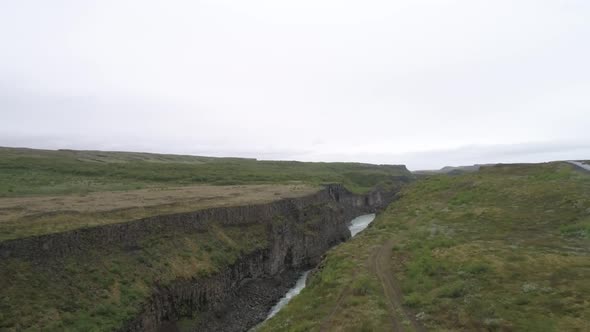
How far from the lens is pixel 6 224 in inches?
1560

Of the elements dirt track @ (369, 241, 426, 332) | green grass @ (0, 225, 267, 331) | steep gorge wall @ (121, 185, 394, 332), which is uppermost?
dirt track @ (369, 241, 426, 332)

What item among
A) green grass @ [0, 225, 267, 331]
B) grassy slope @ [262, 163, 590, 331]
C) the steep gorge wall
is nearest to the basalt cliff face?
the steep gorge wall

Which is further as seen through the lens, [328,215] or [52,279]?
[328,215]

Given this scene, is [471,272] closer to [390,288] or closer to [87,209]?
[390,288]

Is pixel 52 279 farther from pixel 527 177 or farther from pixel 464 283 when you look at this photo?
pixel 527 177

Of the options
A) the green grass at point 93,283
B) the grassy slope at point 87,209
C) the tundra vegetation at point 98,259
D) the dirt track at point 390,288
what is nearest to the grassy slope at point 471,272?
the dirt track at point 390,288

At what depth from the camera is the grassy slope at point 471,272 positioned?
25969 millimetres

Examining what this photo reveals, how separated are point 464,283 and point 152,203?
42.5m

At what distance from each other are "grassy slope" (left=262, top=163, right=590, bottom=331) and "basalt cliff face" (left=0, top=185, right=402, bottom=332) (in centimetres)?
1135

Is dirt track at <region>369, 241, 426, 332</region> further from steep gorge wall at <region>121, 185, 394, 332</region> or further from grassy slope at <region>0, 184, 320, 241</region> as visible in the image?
grassy slope at <region>0, 184, 320, 241</region>

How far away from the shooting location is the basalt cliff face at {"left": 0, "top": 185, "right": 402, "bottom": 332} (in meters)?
38.3

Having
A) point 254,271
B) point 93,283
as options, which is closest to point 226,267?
point 254,271

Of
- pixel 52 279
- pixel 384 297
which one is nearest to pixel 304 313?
pixel 384 297

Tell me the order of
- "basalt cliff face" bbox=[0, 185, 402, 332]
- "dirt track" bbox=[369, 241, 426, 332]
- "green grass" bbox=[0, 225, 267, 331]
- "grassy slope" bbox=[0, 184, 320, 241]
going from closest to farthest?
1. "dirt track" bbox=[369, 241, 426, 332]
2. "green grass" bbox=[0, 225, 267, 331]
3. "basalt cliff face" bbox=[0, 185, 402, 332]
4. "grassy slope" bbox=[0, 184, 320, 241]
